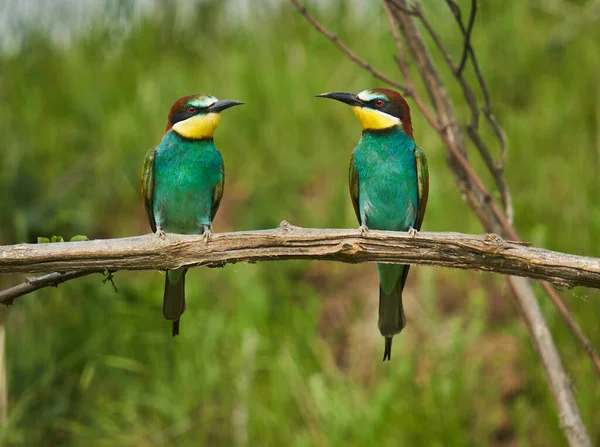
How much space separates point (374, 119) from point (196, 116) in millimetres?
521

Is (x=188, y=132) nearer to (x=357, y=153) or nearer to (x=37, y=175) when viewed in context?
(x=357, y=153)

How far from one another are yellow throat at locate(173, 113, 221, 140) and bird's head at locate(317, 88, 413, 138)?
1.31 ft

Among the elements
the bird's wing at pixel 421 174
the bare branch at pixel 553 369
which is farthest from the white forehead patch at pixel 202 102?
the bare branch at pixel 553 369

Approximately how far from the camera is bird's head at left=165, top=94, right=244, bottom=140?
2432 mm

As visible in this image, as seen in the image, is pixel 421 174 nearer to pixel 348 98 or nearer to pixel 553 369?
pixel 348 98

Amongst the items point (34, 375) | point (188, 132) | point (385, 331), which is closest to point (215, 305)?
point (34, 375)

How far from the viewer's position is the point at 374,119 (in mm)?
2625

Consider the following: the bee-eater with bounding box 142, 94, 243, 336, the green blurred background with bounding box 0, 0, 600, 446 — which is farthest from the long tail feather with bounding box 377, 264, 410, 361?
the green blurred background with bounding box 0, 0, 600, 446

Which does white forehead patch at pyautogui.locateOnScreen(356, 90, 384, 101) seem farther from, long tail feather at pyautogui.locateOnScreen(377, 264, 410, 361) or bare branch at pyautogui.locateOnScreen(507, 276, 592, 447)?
bare branch at pyautogui.locateOnScreen(507, 276, 592, 447)

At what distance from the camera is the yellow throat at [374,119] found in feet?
8.41

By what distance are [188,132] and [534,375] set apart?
80.8 inches

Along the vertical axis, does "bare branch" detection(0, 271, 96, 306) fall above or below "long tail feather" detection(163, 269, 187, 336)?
above

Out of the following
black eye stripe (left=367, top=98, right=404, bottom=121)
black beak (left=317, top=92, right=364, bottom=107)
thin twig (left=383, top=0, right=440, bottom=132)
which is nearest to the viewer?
black beak (left=317, top=92, right=364, bottom=107)

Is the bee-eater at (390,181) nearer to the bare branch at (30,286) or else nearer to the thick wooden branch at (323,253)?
the thick wooden branch at (323,253)
